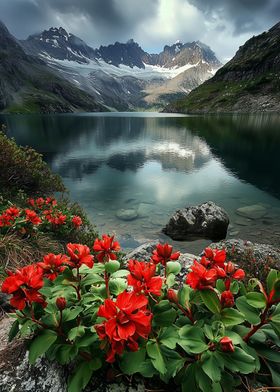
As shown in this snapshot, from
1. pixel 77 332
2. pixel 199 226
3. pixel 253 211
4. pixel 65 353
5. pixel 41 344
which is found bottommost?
pixel 253 211

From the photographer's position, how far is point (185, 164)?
40.9 meters

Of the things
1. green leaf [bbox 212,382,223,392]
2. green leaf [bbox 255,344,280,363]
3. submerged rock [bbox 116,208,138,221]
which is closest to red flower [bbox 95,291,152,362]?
green leaf [bbox 212,382,223,392]

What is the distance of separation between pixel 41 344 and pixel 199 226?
582 inches

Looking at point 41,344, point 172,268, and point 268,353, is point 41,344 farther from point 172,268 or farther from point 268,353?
point 268,353

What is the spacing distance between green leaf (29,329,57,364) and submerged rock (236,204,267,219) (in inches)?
781

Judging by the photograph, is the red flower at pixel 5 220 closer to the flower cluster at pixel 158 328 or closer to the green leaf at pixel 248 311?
the flower cluster at pixel 158 328

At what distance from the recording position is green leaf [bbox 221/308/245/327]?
2.69 metres

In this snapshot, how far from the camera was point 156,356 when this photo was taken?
2.45m

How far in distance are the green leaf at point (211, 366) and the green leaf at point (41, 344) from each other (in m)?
1.51

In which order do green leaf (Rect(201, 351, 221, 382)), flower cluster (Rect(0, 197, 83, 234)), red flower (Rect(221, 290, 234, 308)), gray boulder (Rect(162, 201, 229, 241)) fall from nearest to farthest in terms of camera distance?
1. green leaf (Rect(201, 351, 221, 382))
2. red flower (Rect(221, 290, 234, 308))
3. flower cluster (Rect(0, 197, 83, 234))
4. gray boulder (Rect(162, 201, 229, 241))

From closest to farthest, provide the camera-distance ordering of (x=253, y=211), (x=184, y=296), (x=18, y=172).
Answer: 1. (x=184, y=296)
2. (x=18, y=172)
3. (x=253, y=211)

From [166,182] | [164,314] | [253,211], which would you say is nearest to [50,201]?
[164,314]

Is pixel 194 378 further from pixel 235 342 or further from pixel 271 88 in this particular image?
pixel 271 88

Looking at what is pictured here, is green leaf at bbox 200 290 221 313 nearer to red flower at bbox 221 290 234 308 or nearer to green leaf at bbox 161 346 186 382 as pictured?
red flower at bbox 221 290 234 308
